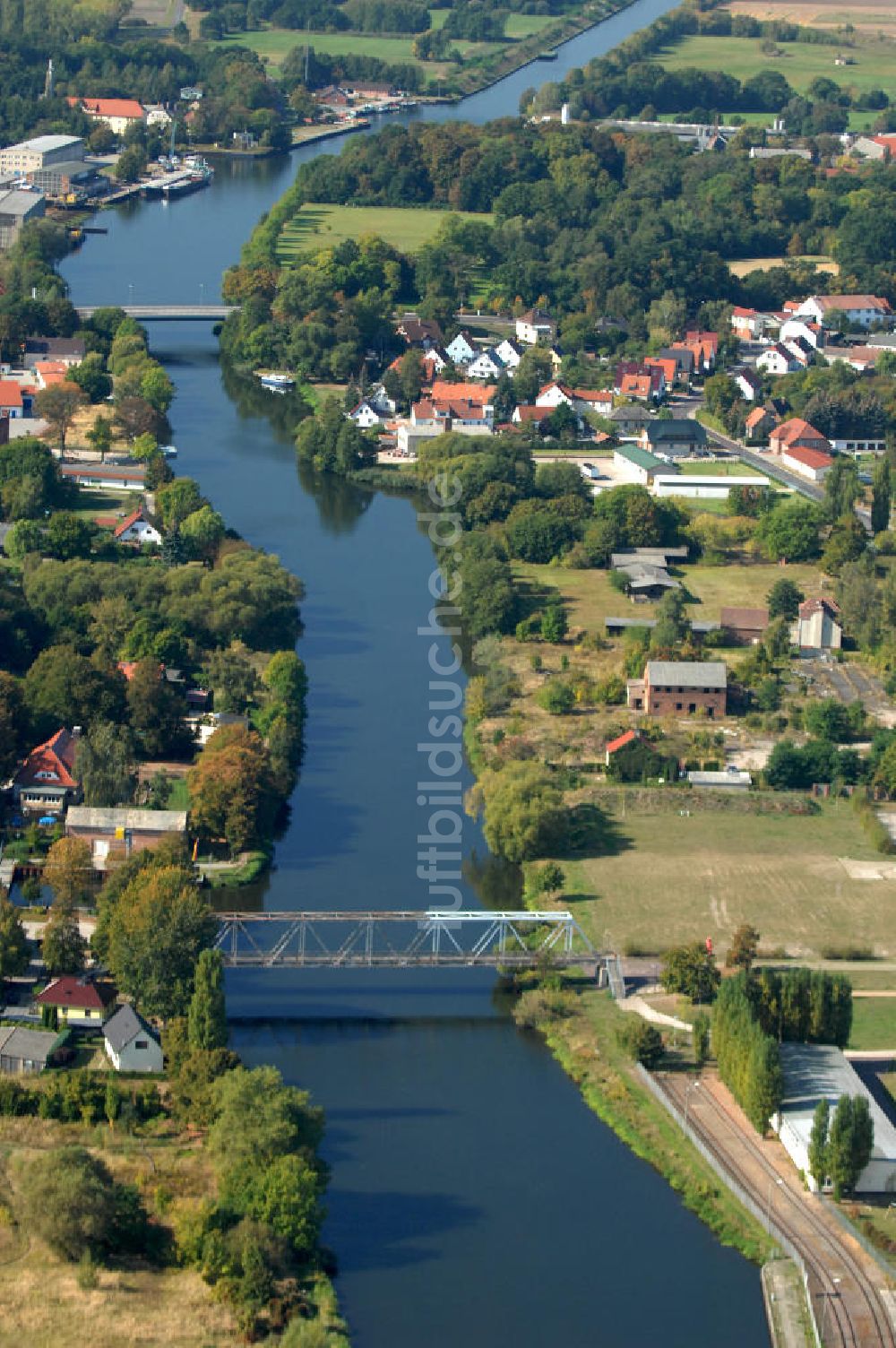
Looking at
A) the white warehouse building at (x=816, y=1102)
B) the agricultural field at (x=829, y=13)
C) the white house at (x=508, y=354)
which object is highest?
the agricultural field at (x=829, y=13)

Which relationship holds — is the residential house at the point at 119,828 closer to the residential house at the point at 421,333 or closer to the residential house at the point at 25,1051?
the residential house at the point at 25,1051

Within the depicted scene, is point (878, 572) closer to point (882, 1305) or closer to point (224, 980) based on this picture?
point (224, 980)

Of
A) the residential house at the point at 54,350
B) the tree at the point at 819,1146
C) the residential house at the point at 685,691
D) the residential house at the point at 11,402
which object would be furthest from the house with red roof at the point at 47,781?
the residential house at the point at 54,350

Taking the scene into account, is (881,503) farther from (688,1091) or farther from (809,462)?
(688,1091)

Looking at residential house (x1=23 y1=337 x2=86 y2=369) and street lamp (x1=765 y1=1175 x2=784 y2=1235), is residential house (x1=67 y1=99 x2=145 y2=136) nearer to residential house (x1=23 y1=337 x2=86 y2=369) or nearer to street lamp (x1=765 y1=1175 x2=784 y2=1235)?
residential house (x1=23 y1=337 x2=86 y2=369)

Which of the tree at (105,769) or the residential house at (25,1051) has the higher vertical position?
the tree at (105,769)

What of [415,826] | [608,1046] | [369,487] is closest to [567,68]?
[369,487]
